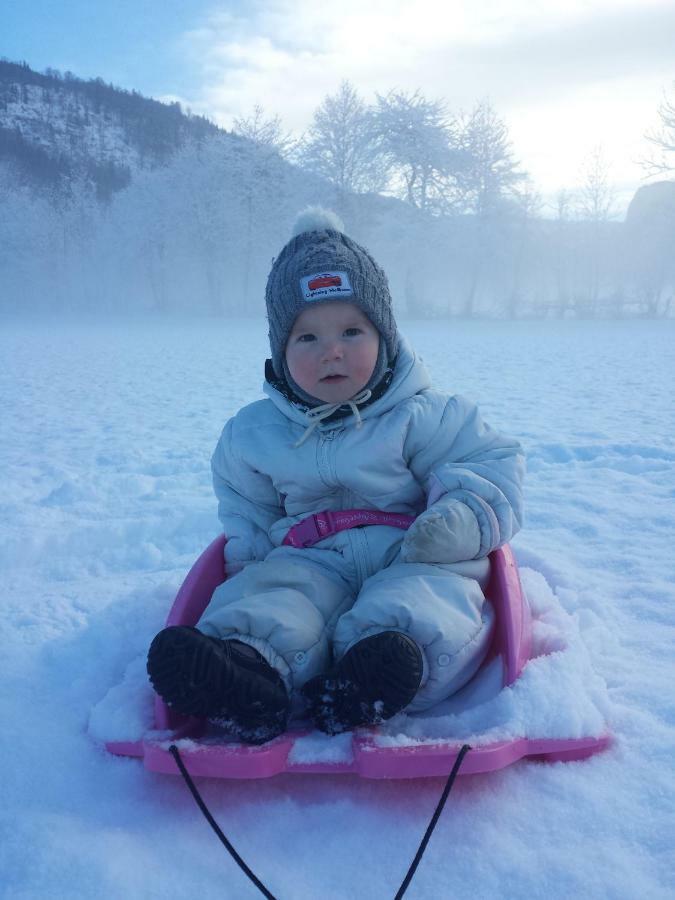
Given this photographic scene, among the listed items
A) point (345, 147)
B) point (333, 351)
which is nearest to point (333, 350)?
point (333, 351)

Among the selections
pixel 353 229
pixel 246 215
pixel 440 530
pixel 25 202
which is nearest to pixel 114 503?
pixel 440 530

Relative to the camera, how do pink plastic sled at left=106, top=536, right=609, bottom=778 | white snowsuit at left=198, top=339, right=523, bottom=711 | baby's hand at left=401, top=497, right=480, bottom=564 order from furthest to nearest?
baby's hand at left=401, top=497, right=480, bottom=564, white snowsuit at left=198, top=339, right=523, bottom=711, pink plastic sled at left=106, top=536, right=609, bottom=778

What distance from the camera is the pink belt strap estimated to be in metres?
1.86

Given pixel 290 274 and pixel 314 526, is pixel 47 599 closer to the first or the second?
pixel 314 526

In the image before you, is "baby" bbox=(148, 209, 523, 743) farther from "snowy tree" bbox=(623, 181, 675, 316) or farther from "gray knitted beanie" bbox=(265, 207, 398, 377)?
"snowy tree" bbox=(623, 181, 675, 316)

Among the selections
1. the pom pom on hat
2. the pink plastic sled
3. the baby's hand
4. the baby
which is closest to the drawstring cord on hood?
the baby

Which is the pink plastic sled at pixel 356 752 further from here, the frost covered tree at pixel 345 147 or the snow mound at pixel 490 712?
the frost covered tree at pixel 345 147

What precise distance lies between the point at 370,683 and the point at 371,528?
0.62 metres

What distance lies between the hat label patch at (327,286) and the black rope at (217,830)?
A: 115cm

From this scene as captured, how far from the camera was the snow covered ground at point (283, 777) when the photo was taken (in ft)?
3.54

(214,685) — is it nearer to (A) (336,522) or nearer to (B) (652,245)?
(A) (336,522)

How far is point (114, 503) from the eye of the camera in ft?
10.7

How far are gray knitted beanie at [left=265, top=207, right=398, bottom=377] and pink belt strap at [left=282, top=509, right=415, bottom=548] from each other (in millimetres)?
458

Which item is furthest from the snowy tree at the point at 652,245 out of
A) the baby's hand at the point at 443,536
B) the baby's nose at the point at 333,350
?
the baby's hand at the point at 443,536
